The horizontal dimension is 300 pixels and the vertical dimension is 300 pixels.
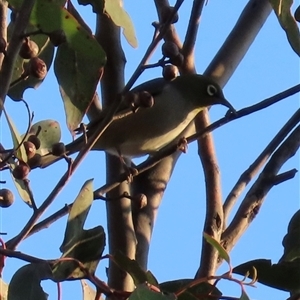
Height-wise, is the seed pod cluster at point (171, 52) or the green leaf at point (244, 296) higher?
the seed pod cluster at point (171, 52)

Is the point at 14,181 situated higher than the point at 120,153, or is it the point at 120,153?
the point at 120,153

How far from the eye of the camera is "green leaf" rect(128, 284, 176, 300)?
1340mm

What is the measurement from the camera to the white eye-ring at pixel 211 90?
383 cm

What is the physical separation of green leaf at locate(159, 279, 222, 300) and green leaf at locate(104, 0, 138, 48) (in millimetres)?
686

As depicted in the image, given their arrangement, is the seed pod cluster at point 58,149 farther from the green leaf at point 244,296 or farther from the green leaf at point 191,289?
the green leaf at point 244,296

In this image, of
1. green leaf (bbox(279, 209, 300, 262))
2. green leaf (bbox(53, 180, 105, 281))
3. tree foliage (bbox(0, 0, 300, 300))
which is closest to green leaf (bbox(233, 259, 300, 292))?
tree foliage (bbox(0, 0, 300, 300))

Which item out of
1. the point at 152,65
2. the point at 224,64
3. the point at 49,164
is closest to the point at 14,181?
the point at 49,164

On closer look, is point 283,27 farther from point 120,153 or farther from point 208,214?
point 120,153

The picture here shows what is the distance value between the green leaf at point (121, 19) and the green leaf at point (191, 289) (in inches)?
27.0

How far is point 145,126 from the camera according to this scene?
3.65 m

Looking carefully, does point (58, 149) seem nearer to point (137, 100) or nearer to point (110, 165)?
point (137, 100)

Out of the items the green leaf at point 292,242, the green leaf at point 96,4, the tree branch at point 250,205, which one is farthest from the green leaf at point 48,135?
the green leaf at point 292,242

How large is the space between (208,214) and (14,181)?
833 mm

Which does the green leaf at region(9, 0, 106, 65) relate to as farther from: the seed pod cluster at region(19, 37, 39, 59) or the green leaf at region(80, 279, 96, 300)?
the green leaf at region(80, 279, 96, 300)
